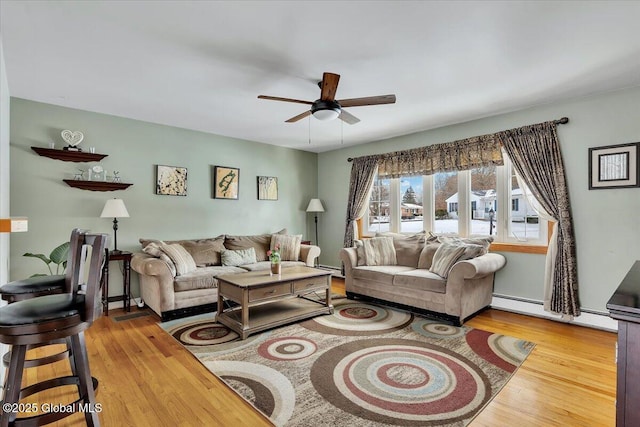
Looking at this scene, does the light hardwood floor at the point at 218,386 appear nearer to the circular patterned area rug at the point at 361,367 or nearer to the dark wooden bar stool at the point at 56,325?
the circular patterned area rug at the point at 361,367

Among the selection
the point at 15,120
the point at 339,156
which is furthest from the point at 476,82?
the point at 15,120

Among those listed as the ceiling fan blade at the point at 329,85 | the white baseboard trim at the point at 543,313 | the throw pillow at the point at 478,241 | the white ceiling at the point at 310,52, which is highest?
the white ceiling at the point at 310,52

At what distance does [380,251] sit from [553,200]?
2.20 meters

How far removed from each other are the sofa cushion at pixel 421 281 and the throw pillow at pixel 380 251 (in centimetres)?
59

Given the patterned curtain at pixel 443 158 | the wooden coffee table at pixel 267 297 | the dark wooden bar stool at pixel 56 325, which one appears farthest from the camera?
the patterned curtain at pixel 443 158

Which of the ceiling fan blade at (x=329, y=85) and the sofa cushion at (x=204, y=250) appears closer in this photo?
the ceiling fan blade at (x=329, y=85)

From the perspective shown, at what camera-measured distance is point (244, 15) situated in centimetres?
212

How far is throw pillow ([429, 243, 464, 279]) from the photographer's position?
3.73 meters

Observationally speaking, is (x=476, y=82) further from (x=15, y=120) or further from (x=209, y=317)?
(x=15, y=120)

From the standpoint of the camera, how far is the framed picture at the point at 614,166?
10.7ft

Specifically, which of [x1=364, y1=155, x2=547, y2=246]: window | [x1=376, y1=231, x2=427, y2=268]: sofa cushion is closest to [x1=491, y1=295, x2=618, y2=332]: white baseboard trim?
[x1=364, y1=155, x2=547, y2=246]: window

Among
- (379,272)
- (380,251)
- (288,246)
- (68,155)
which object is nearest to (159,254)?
(68,155)

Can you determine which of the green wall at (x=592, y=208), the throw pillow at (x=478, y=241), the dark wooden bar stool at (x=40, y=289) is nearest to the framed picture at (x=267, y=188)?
the throw pillow at (x=478, y=241)

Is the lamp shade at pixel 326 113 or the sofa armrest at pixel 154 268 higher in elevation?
the lamp shade at pixel 326 113
